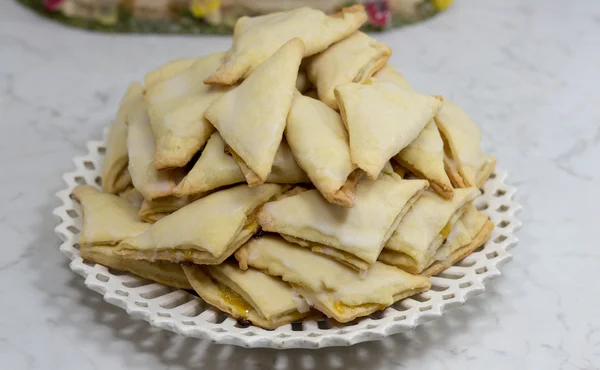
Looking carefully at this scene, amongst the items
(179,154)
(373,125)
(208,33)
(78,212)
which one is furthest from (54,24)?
(373,125)

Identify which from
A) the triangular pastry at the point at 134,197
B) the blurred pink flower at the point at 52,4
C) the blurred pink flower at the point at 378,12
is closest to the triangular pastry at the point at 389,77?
the triangular pastry at the point at 134,197

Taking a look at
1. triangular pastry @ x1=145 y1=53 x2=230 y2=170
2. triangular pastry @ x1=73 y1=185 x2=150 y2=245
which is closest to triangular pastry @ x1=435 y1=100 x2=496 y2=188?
triangular pastry @ x1=145 y1=53 x2=230 y2=170

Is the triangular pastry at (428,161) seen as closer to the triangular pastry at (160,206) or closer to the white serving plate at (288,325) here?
the white serving plate at (288,325)

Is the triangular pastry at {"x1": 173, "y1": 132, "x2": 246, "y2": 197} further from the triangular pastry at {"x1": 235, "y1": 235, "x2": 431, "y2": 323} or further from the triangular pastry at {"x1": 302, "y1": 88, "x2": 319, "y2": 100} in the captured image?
the triangular pastry at {"x1": 302, "y1": 88, "x2": 319, "y2": 100}

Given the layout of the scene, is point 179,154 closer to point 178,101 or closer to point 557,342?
point 178,101

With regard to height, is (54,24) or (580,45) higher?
(54,24)

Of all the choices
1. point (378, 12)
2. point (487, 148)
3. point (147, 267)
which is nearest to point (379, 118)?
point (147, 267)
